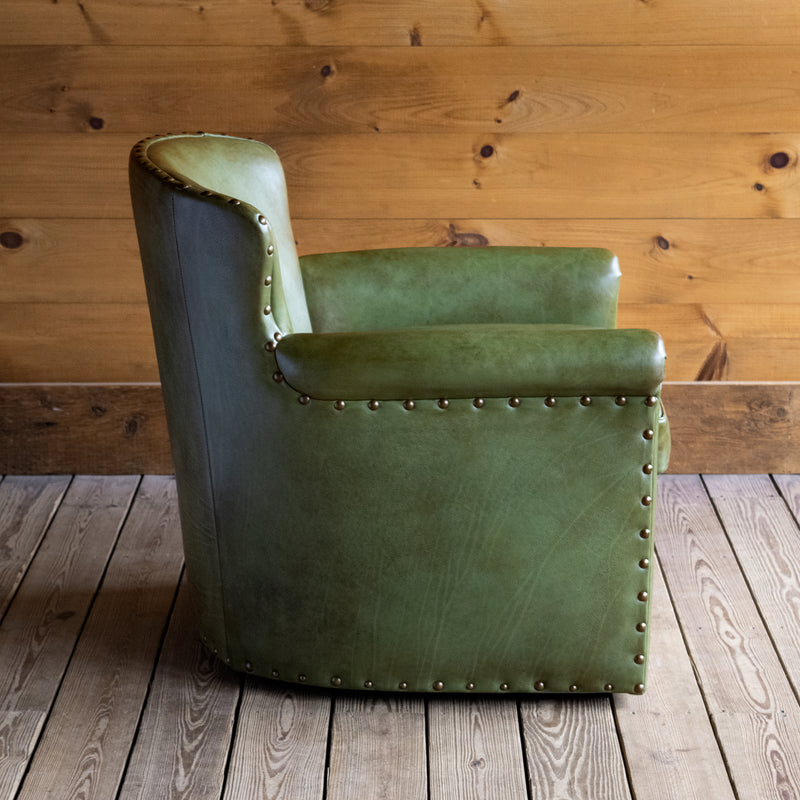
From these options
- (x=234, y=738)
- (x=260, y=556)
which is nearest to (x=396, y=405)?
(x=260, y=556)

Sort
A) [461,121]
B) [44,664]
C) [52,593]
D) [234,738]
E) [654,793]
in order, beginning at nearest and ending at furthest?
1. [654,793]
2. [234,738]
3. [44,664]
4. [52,593]
5. [461,121]

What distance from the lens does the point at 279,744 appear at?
5.20 ft

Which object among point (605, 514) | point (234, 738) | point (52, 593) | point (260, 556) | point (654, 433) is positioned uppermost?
point (654, 433)

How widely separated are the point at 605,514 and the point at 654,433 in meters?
0.14

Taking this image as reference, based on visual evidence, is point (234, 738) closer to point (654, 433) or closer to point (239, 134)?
point (654, 433)

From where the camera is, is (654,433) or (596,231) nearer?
(654,433)

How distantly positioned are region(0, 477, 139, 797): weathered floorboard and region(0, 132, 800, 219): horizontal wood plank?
2.21 ft

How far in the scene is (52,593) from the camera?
2.02 m

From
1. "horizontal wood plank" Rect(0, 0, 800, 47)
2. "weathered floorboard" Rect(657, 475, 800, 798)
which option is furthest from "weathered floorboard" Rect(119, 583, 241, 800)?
"horizontal wood plank" Rect(0, 0, 800, 47)

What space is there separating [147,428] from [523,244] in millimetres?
1018

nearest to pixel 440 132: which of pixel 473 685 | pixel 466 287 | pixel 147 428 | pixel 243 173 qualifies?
pixel 466 287

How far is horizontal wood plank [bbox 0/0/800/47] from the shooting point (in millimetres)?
2256

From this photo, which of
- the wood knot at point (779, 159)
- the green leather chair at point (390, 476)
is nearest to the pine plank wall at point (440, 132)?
the wood knot at point (779, 159)

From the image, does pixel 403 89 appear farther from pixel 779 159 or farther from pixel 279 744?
pixel 279 744
